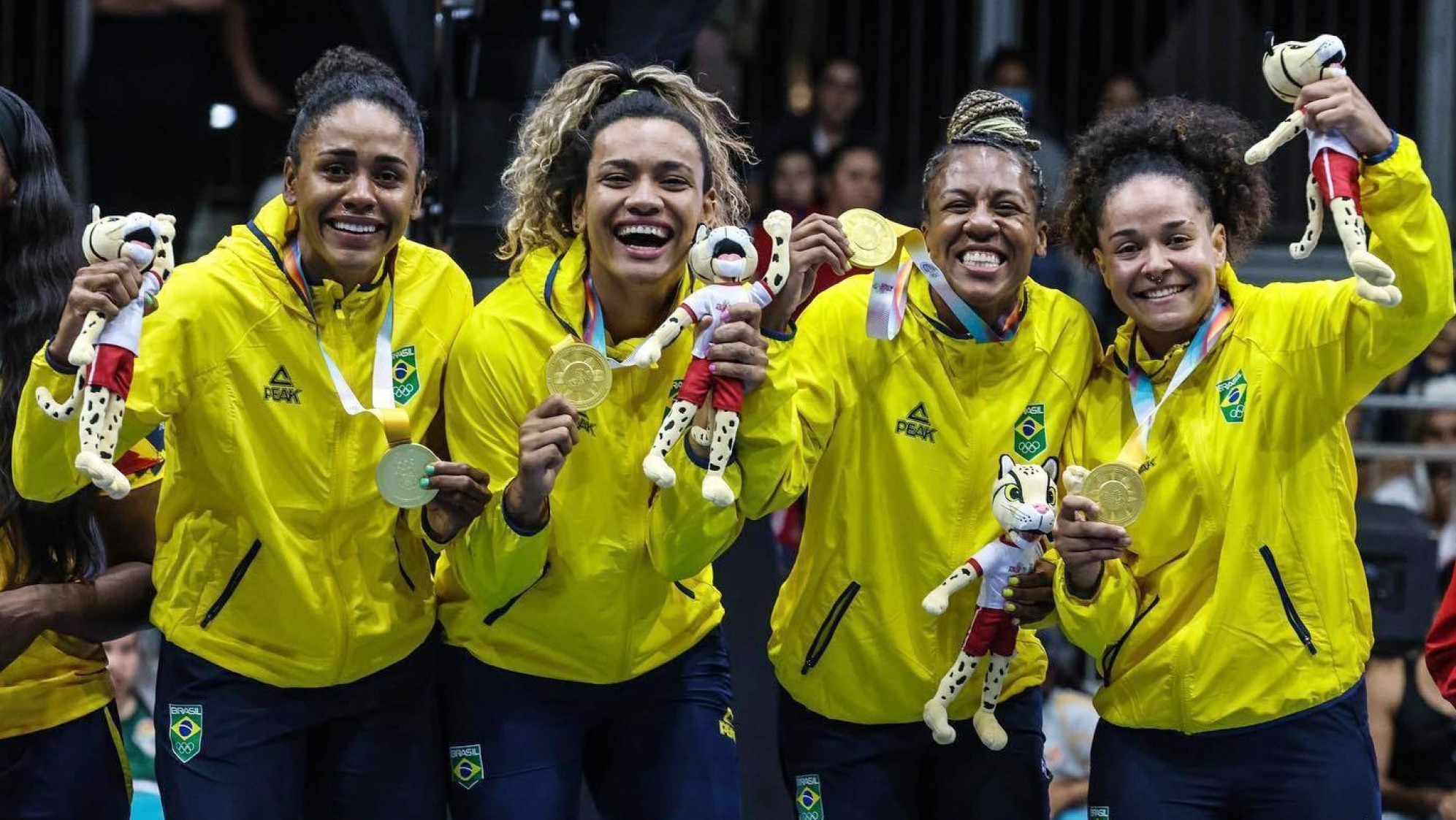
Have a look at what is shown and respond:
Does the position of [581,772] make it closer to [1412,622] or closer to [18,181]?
[18,181]

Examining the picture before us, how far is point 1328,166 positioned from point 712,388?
46.1 inches

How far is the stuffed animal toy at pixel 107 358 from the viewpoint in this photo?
10.8 feet

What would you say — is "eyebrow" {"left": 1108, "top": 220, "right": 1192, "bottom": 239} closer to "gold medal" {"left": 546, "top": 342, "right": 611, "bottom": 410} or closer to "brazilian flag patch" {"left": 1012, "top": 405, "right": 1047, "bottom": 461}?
"brazilian flag patch" {"left": 1012, "top": 405, "right": 1047, "bottom": 461}

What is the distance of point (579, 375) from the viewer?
11.5ft

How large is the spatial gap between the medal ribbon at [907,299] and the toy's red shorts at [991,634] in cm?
53

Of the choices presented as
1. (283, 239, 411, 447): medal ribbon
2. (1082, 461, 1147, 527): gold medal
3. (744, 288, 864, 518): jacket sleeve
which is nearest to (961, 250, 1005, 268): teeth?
(744, 288, 864, 518): jacket sleeve

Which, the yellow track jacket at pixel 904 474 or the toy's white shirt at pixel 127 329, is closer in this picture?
the toy's white shirt at pixel 127 329

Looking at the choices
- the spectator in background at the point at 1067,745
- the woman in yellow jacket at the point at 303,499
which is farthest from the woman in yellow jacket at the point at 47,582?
the spectator in background at the point at 1067,745

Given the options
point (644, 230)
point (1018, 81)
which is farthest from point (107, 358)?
point (1018, 81)

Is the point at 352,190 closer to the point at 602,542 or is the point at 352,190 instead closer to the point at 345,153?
the point at 345,153

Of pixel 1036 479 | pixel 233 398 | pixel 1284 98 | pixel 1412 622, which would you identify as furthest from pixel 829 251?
pixel 1412 622

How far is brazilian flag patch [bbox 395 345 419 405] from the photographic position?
3.74 m

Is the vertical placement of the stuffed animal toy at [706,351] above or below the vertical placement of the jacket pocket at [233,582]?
above

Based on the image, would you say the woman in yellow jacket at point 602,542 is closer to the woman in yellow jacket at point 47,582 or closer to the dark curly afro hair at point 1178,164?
the woman in yellow jacket at point 47,582
